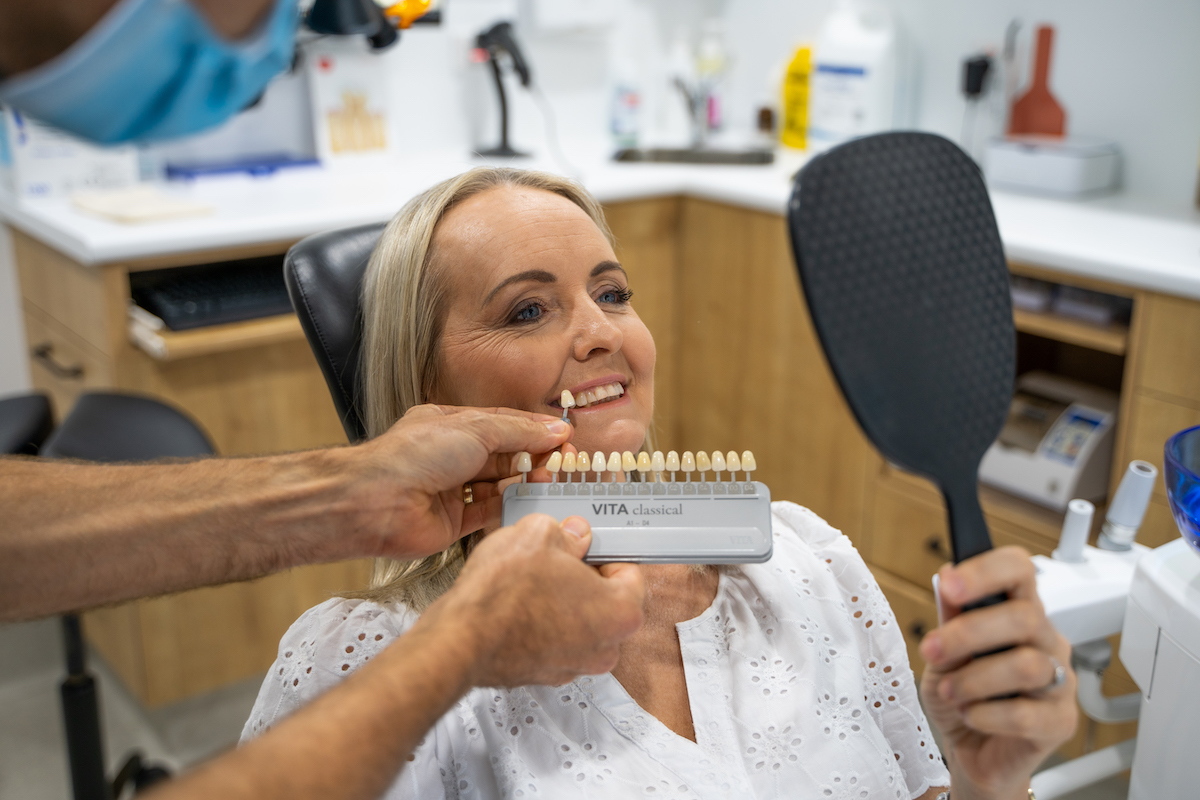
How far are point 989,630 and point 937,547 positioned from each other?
5.28ft

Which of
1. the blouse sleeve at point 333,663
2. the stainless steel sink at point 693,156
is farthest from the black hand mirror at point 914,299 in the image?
the stainless steel sink at point 693,156

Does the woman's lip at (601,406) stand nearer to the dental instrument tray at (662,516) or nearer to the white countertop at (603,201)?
the dental instrument tray at (662,516)

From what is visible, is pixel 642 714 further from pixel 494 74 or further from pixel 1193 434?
pixel 494 74

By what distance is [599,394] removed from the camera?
3.91ft

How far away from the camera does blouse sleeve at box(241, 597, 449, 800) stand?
1.00m

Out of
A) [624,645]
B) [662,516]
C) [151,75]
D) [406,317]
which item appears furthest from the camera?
[406,317]

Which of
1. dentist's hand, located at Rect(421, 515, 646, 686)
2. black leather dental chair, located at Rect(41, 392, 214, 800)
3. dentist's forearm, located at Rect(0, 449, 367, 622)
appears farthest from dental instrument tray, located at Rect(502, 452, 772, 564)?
black leather dental chair, located at Rect(41, 392, 214, 800)

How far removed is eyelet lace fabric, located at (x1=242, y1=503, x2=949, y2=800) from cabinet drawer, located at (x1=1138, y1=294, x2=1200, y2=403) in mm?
908

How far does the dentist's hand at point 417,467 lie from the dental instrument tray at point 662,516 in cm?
7

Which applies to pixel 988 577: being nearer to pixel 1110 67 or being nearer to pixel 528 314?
pixel 528 314

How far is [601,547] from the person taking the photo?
34.9 inches

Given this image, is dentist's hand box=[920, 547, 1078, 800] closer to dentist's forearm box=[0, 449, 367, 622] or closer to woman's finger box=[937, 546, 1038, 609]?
woman's finger box=[937, 546, 1038, 609]

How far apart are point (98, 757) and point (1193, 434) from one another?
5.86 ft

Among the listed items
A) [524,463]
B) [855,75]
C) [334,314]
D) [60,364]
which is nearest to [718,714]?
[524,463]
